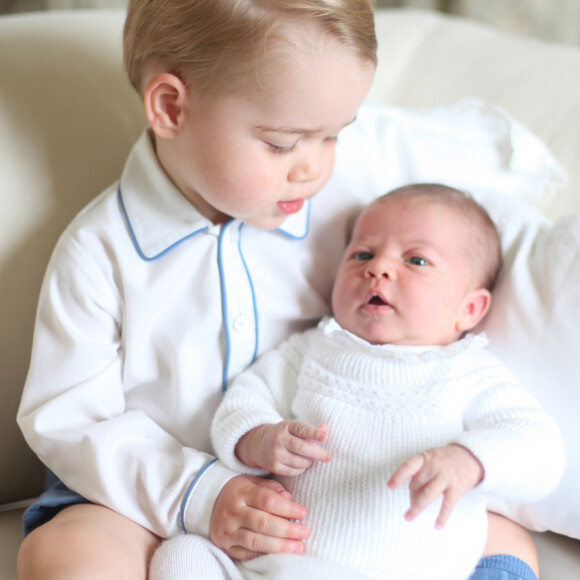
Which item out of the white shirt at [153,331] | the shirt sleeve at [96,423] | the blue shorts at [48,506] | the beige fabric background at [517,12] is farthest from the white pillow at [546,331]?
the beige fabric background at [517,12]

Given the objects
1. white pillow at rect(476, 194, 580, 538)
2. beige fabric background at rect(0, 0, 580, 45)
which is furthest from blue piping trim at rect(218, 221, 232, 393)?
beige fabric background at rect(0, 0, 580, 45)

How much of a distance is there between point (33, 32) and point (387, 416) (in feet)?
2.62

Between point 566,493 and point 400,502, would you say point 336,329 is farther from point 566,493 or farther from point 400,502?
point 566,493

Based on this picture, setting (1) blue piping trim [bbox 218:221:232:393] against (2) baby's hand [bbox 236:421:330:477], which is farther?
(1) blue piping trim [bbox 218:221:232:393]

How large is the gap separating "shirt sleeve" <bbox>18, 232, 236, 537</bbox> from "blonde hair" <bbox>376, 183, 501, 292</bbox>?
439 mm

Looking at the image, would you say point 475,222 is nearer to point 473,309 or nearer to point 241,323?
point 473,309

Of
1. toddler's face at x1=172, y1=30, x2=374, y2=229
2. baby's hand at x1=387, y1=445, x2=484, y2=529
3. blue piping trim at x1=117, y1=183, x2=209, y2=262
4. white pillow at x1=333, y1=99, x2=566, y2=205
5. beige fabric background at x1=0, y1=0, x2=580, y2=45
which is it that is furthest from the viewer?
beige fabric background at x1=0, y1=0, x2=580, y2=45

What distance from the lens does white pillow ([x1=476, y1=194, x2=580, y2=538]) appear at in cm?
94

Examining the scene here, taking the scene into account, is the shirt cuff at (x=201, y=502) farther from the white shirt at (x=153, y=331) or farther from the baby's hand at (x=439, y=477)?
the baby's hand at (x=439, y=477)

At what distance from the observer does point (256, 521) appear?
2.79 ft

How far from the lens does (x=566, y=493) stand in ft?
3.05

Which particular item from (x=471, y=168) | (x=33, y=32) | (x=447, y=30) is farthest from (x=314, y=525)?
(x=447, y=30)

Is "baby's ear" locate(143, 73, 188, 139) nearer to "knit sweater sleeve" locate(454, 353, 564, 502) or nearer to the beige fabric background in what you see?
"knit sweater sleeve" locate(454, 353, 564, 502)

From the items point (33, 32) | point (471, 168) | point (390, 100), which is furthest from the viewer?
point (390, 100)
